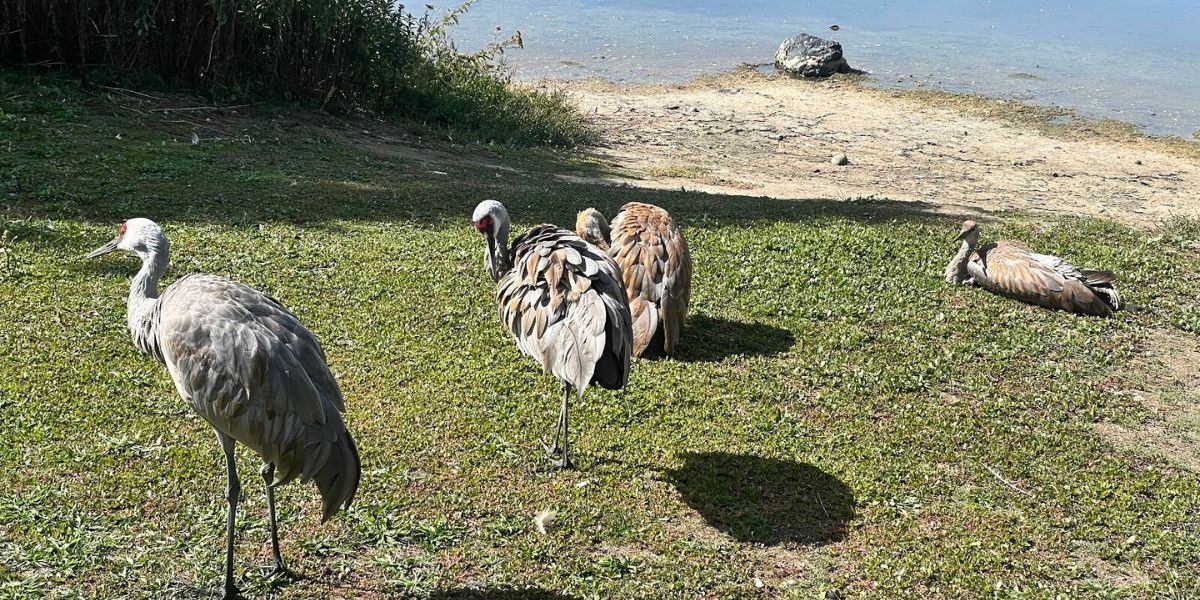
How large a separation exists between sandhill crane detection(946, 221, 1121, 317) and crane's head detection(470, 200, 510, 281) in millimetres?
3928

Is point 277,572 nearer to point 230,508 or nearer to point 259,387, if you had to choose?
point 230,508

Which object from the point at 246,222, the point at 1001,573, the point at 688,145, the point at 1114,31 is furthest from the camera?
the point at 1114,31

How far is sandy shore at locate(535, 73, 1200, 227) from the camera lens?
15656mm

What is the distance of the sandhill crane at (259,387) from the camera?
4.46 metres

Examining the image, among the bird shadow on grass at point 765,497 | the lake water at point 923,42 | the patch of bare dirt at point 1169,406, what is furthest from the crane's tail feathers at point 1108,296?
the lake water at point 923,42

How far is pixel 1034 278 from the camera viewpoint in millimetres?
8602

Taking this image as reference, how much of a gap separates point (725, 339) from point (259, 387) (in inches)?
160

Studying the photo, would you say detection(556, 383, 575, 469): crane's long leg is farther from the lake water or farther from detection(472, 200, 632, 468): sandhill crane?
the lake water

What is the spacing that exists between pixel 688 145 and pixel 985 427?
12.4m

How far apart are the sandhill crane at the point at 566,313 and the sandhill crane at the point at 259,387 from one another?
4.73 feet

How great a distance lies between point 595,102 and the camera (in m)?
21.9

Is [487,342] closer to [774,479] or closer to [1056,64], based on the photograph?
[774,479]

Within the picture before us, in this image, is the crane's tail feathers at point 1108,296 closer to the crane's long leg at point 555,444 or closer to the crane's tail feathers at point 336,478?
the crane's long leg at point 555,444

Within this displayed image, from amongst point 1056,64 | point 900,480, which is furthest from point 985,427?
point 1056,64
